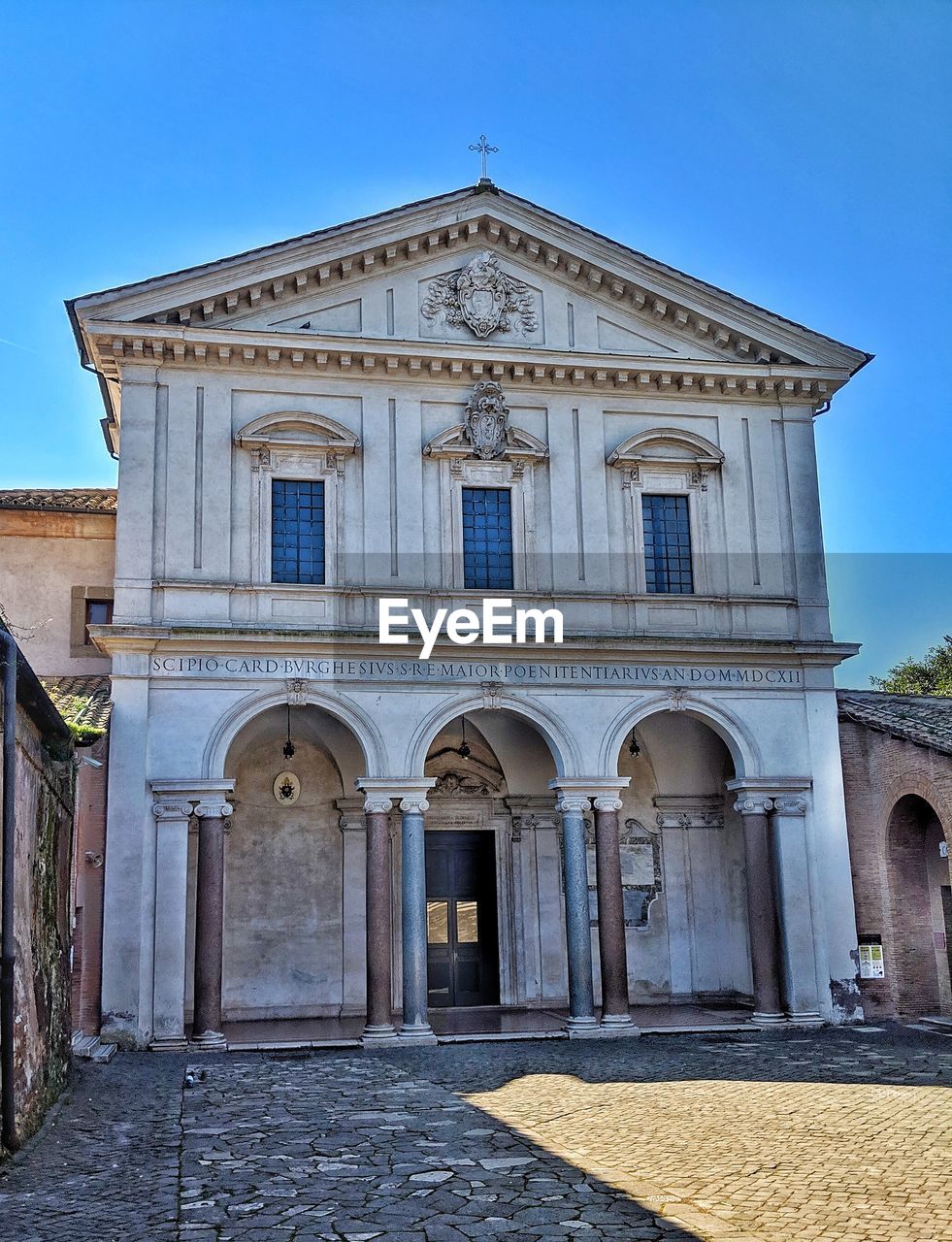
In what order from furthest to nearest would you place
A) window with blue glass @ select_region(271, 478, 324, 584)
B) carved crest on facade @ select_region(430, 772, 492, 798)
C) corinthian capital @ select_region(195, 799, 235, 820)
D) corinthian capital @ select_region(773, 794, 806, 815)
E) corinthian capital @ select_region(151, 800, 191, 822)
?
carved crest on facade @ select_region(430, 772, 492, 798)
corinthian capital @ select_region(773, 794, 806, 815)
window with blue glass @ select_region(271, 478, 324, 584)
corinthian capital @ select_region(195, 799, 235, 820)
corinthian capital @ select_region(151, 800, 191, 822)

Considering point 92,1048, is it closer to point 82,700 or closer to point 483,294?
point 82,700

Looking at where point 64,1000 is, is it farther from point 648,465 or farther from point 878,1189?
point 648,465

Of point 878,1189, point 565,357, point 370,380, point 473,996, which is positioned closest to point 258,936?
point 473,996

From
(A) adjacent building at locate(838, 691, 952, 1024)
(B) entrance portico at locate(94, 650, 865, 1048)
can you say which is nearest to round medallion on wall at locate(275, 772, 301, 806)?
(B) entrance portico at locate(94, 650, 865, 1048)

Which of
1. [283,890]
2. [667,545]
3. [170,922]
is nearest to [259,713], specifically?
[170,922]

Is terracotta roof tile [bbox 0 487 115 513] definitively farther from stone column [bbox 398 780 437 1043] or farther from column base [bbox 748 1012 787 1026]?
column base [bbox 748 1012 787 1026]

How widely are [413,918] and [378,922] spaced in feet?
1.61

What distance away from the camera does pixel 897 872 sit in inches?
773

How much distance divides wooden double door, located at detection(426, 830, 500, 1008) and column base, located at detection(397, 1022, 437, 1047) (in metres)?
3.51

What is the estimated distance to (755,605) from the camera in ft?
65.7

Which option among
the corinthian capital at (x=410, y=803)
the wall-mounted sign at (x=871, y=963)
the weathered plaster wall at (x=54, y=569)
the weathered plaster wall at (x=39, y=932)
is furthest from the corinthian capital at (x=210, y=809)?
the wall-mounted sign at (x=871, y=963)

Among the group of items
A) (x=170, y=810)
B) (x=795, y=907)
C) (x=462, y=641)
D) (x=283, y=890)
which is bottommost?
(x=795, y=907)

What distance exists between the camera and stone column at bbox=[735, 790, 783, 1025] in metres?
18.6

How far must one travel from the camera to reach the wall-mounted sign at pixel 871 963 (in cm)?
1909
